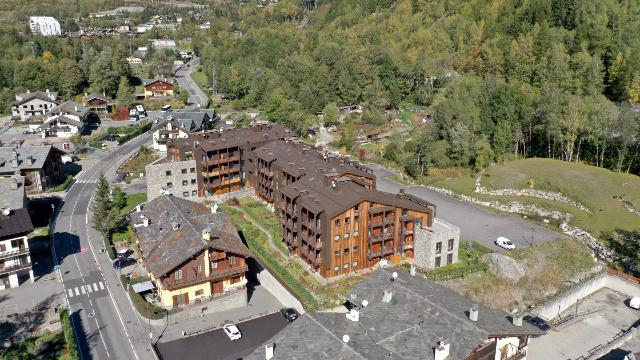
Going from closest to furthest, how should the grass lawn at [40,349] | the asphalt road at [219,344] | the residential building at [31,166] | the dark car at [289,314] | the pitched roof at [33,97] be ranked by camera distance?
the grass lawn at [40,349]
the asphalt road at [219,344]
the dark car at [289,314]
the residential building at [31,166]
the pitched roof at [33,97]

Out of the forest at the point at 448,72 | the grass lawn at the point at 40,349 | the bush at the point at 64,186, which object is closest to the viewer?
the grass lawn at the point at 40,349

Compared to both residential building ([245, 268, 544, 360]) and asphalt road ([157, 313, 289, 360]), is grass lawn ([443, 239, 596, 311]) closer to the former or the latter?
residential building ([245, 268, 544, 360])

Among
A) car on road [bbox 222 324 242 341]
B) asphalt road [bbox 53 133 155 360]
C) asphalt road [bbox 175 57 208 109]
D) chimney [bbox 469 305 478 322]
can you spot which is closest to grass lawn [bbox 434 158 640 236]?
chimney [bbox 469 305 478 322]

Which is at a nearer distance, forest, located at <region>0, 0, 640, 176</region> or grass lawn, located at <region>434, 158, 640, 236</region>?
grass lawn, located at <region>434, 158, 640, 236</region>

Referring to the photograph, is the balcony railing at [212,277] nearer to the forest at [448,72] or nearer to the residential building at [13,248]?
the residential building at [13,248]

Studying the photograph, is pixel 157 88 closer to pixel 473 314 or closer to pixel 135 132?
pixel 135 132

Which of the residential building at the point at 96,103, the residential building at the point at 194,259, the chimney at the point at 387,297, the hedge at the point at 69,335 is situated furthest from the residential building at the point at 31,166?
the chimney at the point at 387,297

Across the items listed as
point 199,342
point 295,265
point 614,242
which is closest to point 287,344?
point 199,342
